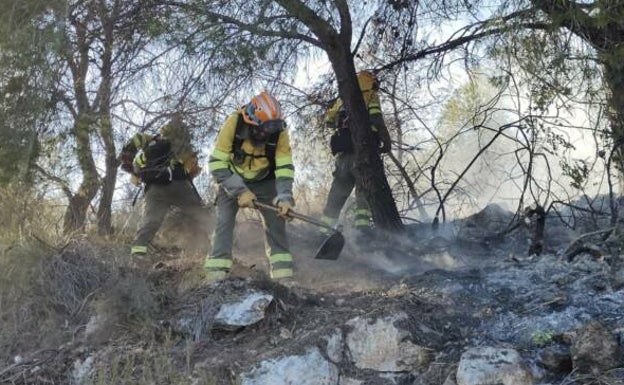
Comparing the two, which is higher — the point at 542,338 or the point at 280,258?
the point at 280,258

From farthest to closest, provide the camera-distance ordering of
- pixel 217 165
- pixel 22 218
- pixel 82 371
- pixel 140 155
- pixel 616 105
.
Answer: pixel 140 155 → pixel 22 218 → pixel 217 165 → pixel 616 105 → pixel 82 371

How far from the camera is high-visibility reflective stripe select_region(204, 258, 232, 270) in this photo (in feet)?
19.5

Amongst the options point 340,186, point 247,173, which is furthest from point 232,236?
point 340,186

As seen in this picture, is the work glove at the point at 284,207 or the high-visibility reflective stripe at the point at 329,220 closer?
the work glove at the point at 284,207

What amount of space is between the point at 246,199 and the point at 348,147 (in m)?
2.36

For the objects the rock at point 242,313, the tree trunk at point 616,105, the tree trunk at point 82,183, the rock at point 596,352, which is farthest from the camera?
the tree trunk at point 82,183

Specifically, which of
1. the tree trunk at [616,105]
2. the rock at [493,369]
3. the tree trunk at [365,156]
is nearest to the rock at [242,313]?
the rock at [493,369]

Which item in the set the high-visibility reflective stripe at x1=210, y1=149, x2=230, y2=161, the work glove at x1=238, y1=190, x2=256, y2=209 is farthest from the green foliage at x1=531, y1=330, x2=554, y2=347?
the high-visibility reflective stripe at x1=210, y1=149, x2=230, y2=161

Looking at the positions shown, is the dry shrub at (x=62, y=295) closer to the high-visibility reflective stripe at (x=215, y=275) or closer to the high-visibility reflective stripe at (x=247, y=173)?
the high-visibility reflective stripe at (x=215, y=275)

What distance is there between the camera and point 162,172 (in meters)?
7.41

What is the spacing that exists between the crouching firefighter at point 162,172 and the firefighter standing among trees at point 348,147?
1.45 metres

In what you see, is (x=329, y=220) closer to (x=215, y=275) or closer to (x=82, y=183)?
(x=215, y=275)

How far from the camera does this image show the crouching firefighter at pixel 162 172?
7.02 m

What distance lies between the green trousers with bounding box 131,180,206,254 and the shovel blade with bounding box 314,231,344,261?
186 centimetres
